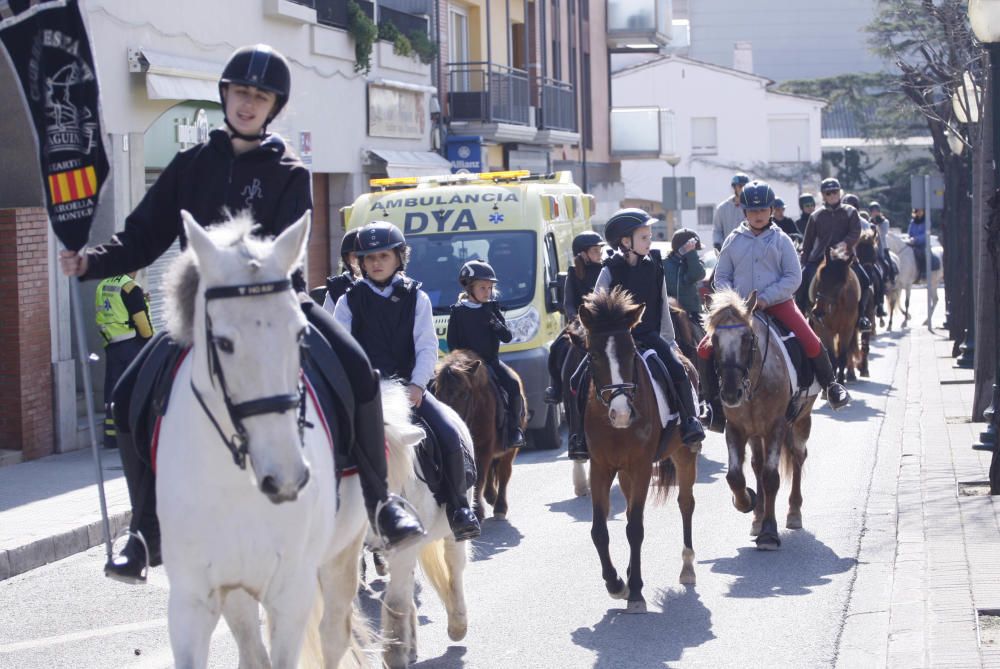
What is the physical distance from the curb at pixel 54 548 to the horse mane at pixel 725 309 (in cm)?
423

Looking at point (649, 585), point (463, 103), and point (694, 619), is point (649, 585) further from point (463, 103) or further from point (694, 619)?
point (463, 103)

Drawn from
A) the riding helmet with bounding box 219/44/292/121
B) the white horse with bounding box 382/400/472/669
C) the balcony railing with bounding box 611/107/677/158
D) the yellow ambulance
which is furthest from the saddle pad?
the balcony railing with bounding box 611/107/677/158

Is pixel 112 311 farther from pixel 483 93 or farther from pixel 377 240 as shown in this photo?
pixel 483 93

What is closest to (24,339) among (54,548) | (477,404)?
(54,548)

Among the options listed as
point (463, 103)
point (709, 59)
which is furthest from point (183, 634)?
point (709, 59)

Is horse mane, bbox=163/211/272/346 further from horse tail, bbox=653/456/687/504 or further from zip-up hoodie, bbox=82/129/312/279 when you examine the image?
horse tail, bbox=653/456/687/504

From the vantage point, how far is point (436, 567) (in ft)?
25.0

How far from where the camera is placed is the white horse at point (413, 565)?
673cm

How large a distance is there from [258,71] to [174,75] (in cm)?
1370

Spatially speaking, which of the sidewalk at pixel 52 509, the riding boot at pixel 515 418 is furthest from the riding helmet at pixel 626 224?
the sidewalk at pixel 52 509

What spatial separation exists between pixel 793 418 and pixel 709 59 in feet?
Result: 267

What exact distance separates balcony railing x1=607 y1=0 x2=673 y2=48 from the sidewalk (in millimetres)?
36271

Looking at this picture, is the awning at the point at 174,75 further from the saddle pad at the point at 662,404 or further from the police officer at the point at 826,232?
the saddle pad at the point at 662,404

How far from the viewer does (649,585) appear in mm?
9227
